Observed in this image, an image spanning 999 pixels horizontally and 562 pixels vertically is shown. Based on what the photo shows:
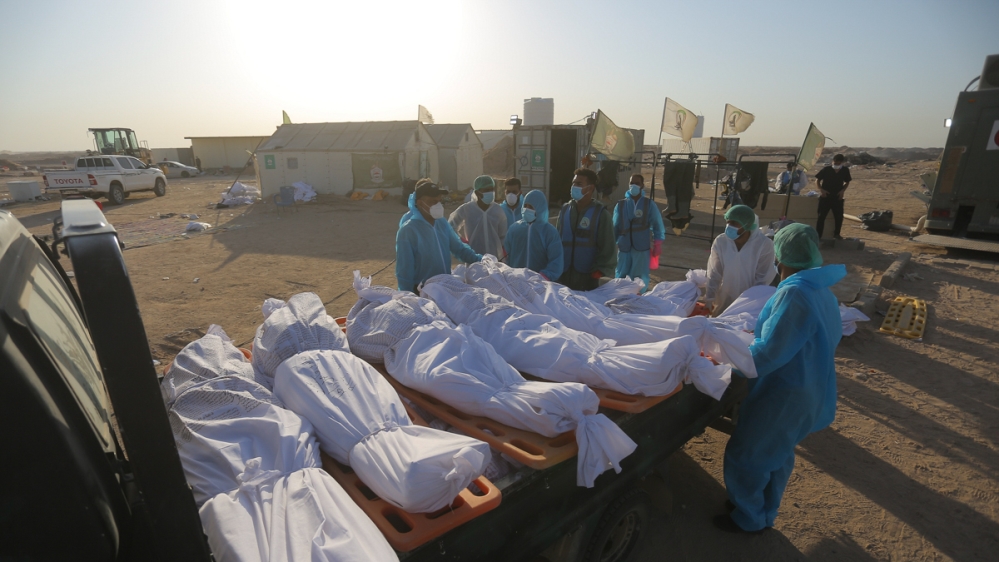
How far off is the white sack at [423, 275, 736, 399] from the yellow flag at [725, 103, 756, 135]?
13.6 meters

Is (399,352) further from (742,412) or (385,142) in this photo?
(385,142)

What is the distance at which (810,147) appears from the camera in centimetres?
903

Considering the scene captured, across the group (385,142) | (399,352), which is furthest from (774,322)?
(385,142)

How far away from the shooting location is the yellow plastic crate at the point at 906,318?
5.76 metres

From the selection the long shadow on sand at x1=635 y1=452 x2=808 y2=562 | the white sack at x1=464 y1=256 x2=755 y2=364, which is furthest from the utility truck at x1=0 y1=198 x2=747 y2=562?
the long shadow on sand at x1=635 y1=452 x2=808 y2=562

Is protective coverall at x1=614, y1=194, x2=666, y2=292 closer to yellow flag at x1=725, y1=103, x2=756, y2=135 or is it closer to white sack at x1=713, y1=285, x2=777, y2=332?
white sack at x1=713, y1=285, x2=777, y2=332

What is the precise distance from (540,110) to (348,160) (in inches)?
302

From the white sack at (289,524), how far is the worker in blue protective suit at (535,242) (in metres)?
3.34

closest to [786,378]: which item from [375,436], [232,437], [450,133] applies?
[375,436]

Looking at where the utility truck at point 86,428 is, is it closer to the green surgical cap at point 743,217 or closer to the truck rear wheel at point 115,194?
the green surgical cap at point 743,217

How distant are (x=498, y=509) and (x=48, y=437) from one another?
125cm

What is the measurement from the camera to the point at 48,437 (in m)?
0.97

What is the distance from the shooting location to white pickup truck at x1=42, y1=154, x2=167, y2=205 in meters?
16.7

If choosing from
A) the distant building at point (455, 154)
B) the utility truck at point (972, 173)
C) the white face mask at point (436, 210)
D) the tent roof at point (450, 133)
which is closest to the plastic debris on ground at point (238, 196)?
the distant building at point (455, 154)
